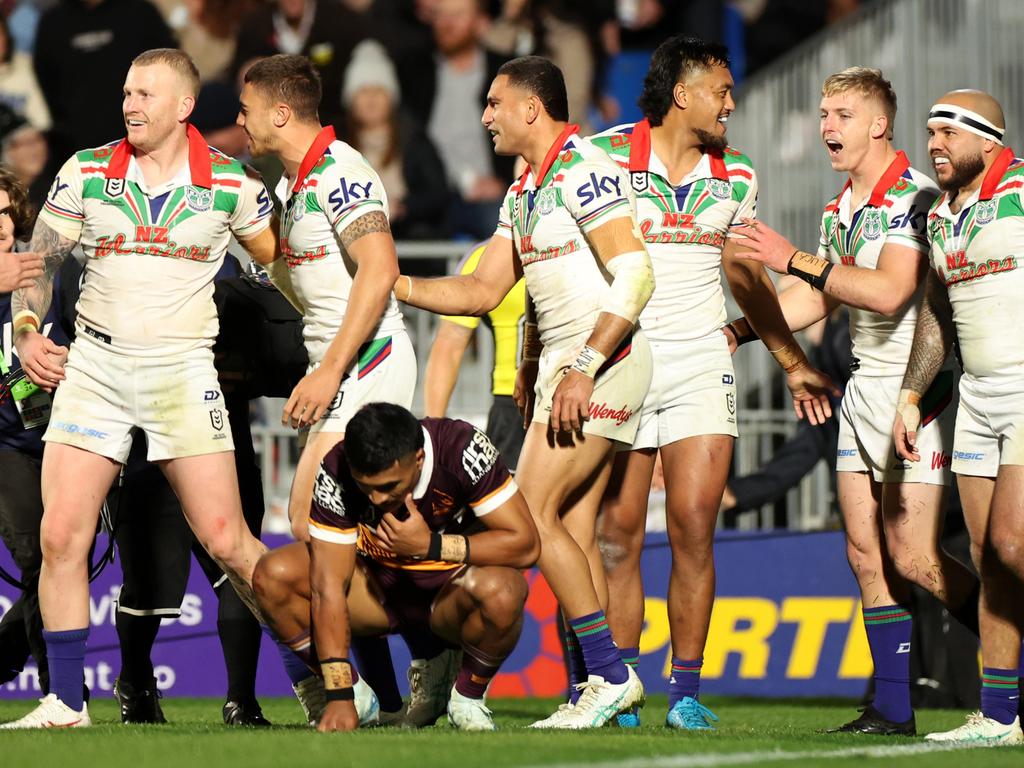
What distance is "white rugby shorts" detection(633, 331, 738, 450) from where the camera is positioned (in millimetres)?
7121

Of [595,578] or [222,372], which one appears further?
[222,372]

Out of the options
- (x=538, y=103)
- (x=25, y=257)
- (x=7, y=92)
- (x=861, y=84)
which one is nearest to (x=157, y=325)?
(x=25, y=257)

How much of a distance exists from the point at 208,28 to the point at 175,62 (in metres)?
7.52

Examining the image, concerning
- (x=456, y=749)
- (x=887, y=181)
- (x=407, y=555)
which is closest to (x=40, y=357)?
(x=407, y=555)

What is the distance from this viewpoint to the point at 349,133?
14.4 metres

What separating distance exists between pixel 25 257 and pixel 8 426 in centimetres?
128

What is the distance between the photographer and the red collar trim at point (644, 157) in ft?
23.7

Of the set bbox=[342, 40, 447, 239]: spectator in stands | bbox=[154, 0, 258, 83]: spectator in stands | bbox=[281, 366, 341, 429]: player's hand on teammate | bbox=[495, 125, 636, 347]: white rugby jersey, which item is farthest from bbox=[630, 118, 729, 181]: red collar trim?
bbox=[154, 0, 258, 83]: spectator in stands

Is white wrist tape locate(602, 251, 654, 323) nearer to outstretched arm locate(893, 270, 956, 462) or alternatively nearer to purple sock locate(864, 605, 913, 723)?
outstretched arm locate(893, 270, 956, 462)

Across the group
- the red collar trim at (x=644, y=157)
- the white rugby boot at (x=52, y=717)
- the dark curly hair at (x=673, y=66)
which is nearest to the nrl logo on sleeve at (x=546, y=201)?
the red collar trim at (x=644, y=157)

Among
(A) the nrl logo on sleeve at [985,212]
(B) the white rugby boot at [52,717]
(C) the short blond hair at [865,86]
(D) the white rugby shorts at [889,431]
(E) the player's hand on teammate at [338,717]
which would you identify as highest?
(C) the short blond hair at [865,86]

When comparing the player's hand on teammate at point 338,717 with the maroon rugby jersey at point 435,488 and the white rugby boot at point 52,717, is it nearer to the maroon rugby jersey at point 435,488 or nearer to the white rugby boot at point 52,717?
the maroon rugby jersey at point 435,488

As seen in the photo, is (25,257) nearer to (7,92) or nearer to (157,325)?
(157,325)

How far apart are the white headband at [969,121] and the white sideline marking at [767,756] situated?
7.61ft
